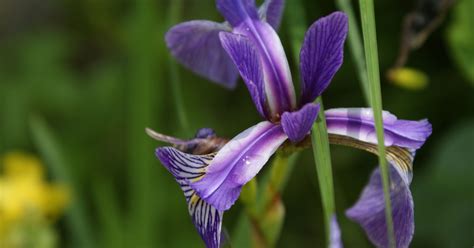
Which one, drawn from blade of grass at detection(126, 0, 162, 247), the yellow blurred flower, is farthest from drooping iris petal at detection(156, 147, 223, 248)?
the yellow blurred flower

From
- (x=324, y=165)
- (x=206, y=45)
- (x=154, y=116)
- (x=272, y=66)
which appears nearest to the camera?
(x=324, y=165)

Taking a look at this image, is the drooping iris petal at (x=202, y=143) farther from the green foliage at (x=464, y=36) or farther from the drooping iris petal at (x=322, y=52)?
the green foliage at (x=464, y=36)

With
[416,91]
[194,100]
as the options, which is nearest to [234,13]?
[416,91]

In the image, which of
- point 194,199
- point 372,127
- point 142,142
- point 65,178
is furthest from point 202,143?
point 65,178

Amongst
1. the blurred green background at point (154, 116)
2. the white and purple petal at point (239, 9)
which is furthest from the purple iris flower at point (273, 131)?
the blurred green background at point (154, 116)

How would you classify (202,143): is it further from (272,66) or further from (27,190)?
(27,190)

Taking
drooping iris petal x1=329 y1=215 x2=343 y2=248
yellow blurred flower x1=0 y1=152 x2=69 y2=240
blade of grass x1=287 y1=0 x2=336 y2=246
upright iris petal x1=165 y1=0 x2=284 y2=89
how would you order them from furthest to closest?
yellow blurred flower x1=0 y1=152 x2=69 y2=240, upright iris petal x1=165 y1=0 x2=284 y2=89, blade of grass x1=287 y1=0 x2=336 y2=246, drooping iris petal x1=329 y1=215 x2=343 y2=248

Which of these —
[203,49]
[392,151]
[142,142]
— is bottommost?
[142,142]

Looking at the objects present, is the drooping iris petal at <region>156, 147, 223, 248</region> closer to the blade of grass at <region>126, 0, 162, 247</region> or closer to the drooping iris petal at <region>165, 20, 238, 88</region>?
the drooping iris petal at <region>165, 20, 238, 88</region>
